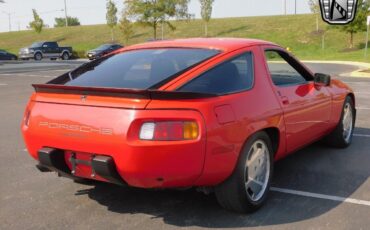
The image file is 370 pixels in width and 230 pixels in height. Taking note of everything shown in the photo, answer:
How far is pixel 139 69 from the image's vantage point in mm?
4227

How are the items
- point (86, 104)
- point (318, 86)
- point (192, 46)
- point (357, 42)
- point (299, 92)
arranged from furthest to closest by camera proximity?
1. point (357, 42)
2. point (318, 86)
3. point (299, 92)
4. point (192, 46)
5. point (86, 104)

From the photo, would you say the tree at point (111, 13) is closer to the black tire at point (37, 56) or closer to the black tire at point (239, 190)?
the black tire at point (37, 56)

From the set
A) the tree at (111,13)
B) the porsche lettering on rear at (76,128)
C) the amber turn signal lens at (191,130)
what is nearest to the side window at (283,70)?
the amber turn signal lens at (191,130)

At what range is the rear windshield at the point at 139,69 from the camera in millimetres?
3883

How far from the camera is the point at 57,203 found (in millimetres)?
4273

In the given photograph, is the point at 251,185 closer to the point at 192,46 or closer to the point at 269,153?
the point at 269,153

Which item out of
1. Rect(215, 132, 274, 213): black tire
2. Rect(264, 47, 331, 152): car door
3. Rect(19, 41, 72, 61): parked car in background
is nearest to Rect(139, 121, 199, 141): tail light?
Rect(215, 132, 274, 213): black tire

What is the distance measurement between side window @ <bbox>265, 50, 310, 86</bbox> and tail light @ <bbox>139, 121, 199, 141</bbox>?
1.40m

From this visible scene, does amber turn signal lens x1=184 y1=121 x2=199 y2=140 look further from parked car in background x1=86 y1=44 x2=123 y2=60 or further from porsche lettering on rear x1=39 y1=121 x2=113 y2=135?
parked car in background x1=86 y1=44 x2=123 y2=60

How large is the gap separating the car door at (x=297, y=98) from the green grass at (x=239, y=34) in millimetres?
40702

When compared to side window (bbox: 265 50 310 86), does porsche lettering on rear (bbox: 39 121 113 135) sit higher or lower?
lower

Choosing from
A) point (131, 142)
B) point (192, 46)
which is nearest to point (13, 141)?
point (192, 46)

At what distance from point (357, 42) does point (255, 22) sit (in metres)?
23.9

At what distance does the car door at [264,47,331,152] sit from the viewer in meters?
4.55
